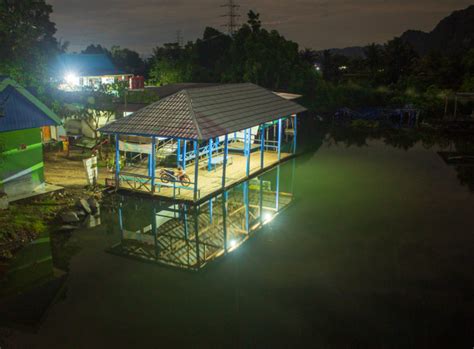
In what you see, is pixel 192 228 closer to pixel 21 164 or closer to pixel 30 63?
pixel 21 164

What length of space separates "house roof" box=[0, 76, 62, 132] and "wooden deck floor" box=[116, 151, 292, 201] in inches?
150

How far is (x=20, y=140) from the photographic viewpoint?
15.5 m

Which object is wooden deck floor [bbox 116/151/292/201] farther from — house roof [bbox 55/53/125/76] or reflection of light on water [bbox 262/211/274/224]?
house roof [bbox 55/53/125/76]

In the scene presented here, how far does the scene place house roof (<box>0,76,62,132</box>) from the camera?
48.5 feet

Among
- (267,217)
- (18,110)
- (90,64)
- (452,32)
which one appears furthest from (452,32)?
(18,110)

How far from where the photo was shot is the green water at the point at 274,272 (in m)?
8.68

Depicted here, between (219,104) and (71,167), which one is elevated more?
(219,104)

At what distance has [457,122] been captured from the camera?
37.1m

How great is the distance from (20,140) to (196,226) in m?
7.05

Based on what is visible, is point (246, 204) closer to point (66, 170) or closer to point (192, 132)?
point (192, 132)

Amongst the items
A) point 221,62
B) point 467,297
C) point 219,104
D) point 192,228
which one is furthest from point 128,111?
point 221,62

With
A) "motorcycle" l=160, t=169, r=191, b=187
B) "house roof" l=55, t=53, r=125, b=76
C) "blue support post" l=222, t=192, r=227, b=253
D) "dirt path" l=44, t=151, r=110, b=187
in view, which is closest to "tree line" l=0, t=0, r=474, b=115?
"house roof" l=55, t=53, r=125, b=76

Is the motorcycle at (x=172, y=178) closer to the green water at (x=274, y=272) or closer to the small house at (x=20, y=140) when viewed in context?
the green water at (x=274, y=272)

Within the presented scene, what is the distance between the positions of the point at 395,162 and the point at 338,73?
154ft
